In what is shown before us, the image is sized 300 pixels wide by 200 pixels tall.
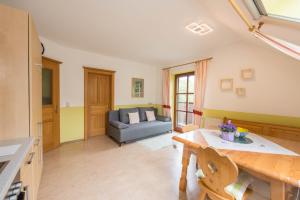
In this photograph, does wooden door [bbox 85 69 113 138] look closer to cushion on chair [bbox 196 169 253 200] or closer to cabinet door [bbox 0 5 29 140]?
cabinet door [bbox 0 5 29 140]

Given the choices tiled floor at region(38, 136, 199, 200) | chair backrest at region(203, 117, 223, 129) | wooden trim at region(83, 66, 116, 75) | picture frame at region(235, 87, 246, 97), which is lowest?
tiled floor at region(38, 136, 199, 200)

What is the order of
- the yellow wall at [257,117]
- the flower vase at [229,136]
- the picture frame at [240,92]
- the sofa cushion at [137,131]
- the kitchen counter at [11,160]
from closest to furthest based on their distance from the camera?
1. the kitchen counter at [11,160]
2. the flower vase at [229,136]
3. the yellow wall at [257,117]
4. the picture frame at [240,92]
5. the sofa cushion at [137,131]

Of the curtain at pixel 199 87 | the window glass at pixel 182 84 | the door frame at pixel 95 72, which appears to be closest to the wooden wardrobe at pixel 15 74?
the door frame at pixel 95 72

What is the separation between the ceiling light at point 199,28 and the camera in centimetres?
223

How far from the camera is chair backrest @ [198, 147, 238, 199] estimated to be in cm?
106

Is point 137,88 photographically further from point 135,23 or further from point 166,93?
point 135,23

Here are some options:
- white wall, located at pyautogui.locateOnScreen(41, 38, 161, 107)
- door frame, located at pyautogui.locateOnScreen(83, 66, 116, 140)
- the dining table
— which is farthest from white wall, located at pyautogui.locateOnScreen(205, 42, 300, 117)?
door frame, located at pyautogui.locateOnScreen(83, 66, 116, 140)

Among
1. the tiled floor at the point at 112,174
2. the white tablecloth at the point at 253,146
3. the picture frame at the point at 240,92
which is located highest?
the picture frame at the point at 240,92

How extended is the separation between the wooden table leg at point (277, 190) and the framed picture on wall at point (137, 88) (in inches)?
158

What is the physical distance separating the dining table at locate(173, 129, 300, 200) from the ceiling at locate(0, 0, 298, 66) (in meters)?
1.53

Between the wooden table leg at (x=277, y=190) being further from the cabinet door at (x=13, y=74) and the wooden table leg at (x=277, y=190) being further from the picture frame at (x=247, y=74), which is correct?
the picture frame at (x=247, y=74)

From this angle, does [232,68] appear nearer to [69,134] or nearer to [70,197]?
[70,197]

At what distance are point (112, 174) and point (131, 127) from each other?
1430mm

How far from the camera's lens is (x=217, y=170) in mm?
1156
